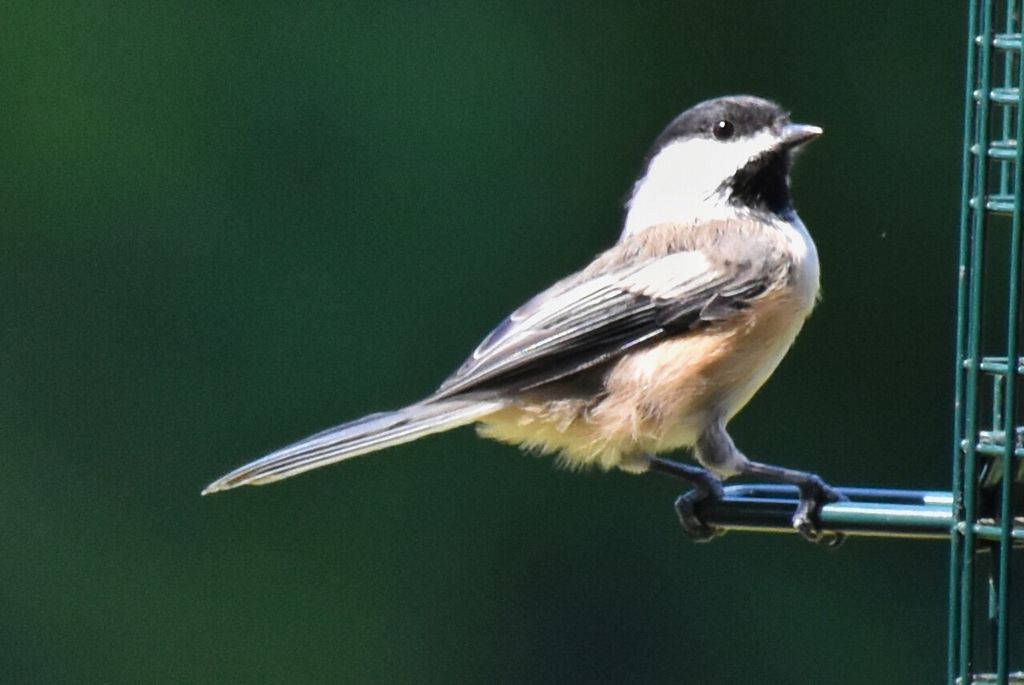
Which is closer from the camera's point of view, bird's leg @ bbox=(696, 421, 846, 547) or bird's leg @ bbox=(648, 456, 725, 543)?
bird's leg @ bbox=(696, 421, 846, 547)

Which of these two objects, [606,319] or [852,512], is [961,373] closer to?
[852,512]

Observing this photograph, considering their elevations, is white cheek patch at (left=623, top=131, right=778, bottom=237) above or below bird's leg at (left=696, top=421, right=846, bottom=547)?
above

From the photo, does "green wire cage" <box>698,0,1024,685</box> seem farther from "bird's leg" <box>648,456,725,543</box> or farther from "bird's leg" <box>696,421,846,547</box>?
"bird's leg" <box>648,456,725,543</box>

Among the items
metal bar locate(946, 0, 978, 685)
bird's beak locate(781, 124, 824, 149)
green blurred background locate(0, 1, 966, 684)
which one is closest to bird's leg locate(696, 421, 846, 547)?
metal bar locate(946, 0, 978, 685)

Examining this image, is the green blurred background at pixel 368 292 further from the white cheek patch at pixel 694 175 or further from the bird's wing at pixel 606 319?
the bird's wing at pixel 606 319

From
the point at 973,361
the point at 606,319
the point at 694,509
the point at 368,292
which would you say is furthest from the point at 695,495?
the point at 368,292

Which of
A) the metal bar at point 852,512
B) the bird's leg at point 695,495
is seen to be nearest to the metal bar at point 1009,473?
the metal bar at point 852,512
